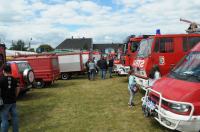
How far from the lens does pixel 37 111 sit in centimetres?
1226

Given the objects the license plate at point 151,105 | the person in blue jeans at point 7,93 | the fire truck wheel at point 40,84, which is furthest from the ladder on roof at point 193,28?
the person in blue jeans at point 7,93

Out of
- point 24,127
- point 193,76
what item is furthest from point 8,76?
point 193,76

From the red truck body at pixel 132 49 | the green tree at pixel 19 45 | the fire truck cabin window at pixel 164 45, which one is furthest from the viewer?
the green tree at pixel 19 45

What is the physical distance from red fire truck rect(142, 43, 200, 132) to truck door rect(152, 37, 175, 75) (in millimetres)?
5051

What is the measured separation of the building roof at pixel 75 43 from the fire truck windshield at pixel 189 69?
81167mm

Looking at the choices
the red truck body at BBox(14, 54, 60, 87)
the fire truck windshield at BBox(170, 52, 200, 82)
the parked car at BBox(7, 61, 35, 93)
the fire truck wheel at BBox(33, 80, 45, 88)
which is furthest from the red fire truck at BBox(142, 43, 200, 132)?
the fire truck wheel at BBox(33, 80, 45, 88)

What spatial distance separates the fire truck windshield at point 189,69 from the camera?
736 cm

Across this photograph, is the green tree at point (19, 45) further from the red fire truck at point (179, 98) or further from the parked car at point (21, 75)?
the red fire truck at point (179, 98)

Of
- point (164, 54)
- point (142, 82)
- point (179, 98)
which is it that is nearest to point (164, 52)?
point (164, 54)

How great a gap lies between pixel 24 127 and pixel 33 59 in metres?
11.6

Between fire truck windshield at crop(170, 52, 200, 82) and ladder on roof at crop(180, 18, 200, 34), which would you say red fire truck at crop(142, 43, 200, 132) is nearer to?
fire truck windshield at crop(170, 52, 200, 82)

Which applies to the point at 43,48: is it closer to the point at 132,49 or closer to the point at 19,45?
the point at 19,45

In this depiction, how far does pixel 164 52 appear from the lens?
13.9 metres

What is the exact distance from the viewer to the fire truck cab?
540 inches
